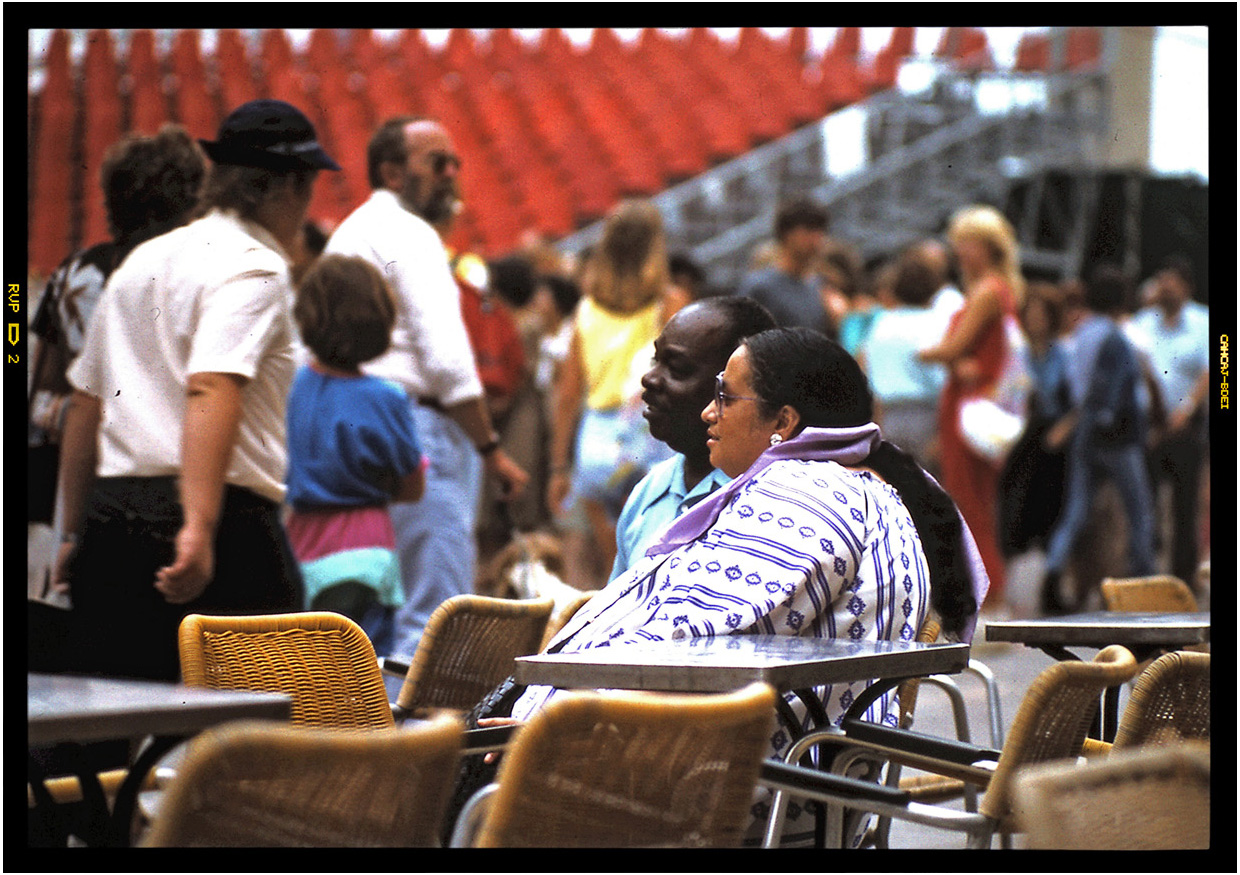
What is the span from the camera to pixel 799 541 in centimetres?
275

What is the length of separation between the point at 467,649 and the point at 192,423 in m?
0.79

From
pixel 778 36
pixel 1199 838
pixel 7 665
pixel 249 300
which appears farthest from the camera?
pixel 778 36

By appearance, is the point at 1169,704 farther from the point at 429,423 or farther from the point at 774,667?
the point at 429,423

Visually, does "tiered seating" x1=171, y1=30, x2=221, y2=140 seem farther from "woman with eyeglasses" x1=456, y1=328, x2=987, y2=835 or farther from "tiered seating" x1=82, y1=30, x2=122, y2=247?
"woman with eyeglasses" x1=456, y1=328, x2=987, y2=835

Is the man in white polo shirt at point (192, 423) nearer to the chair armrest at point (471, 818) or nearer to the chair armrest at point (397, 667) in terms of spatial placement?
the chair armrest at point (397, 667)

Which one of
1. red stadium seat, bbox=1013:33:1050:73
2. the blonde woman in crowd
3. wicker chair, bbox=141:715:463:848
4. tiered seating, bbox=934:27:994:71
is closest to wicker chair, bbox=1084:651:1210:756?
wicker chair, bbox=141:715:463:848

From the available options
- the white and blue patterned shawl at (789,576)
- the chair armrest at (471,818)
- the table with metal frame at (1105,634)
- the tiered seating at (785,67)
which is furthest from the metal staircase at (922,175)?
the chair armrest at (471,818)

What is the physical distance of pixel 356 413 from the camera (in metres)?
4.58

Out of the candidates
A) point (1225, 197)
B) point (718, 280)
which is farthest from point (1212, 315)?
point (718, 280)

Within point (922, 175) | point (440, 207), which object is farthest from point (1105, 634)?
point (922, 175)

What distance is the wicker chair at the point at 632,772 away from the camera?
→ 1953mm

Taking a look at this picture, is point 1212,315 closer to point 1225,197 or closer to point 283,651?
point 1225,197

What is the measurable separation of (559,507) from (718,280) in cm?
679

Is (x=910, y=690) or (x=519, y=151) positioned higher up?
(x=519, y=151)
